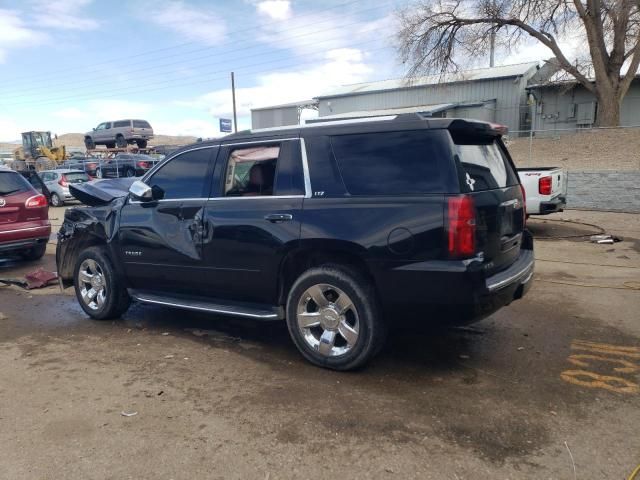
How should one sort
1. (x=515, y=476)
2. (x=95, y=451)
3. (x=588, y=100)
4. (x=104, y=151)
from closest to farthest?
(x=515, y=476) < (x=95, y=451) < (x=588, y=100) < (x=104, y=151)

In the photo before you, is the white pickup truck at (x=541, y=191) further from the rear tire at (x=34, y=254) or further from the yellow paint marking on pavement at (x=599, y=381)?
the rear tire at (x=34, y=254)

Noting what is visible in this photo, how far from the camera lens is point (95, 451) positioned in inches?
121

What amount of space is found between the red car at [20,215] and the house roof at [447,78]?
25430 mm

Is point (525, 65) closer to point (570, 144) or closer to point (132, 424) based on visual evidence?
point (570, 144)

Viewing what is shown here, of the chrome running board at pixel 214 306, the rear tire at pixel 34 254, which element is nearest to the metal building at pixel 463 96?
the rear tire at pixel 34 254

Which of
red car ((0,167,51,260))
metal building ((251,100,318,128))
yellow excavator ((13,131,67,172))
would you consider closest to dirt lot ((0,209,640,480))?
red car ((0,167,51,260))

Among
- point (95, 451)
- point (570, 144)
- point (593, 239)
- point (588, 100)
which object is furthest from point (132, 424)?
point (588, 100)

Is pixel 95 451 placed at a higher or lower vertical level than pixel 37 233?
lower

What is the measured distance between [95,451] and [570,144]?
18.5 metres

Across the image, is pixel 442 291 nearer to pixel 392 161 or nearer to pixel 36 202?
pixel 392 161

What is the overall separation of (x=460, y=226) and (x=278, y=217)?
145cm

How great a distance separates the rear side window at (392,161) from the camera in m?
3.66

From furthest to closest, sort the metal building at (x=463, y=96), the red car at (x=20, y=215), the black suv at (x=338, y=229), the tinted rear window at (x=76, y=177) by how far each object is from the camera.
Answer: the metal building at (x=463, y=96), the tinted rear window at (x=76, y=177), the red car at (x=20, y=215), the black suv at (x=338, y=229)

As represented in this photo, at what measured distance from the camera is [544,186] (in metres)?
9.94
